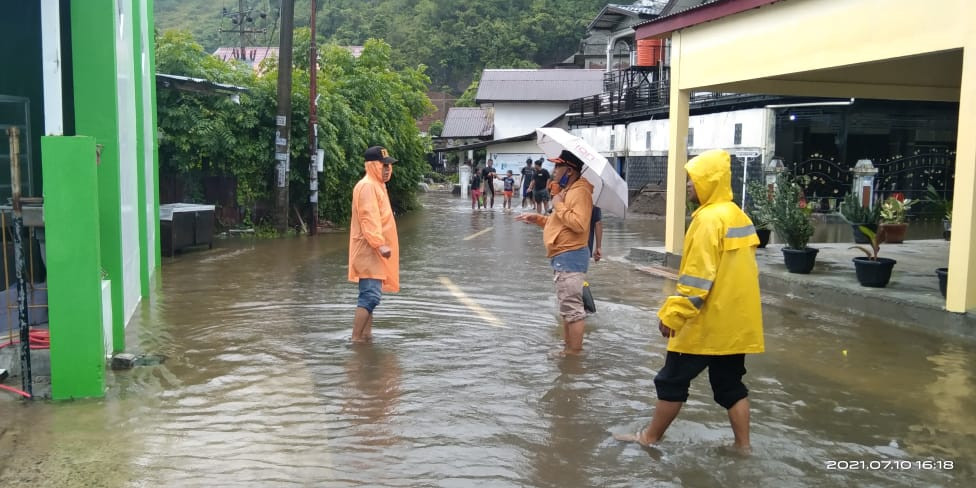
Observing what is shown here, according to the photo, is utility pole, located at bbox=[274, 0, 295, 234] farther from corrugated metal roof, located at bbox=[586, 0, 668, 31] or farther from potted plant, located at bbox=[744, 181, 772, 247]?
corrugated metal roof, located at bbox=[586, 0, 668, 31]

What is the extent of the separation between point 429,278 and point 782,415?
7.06 metres

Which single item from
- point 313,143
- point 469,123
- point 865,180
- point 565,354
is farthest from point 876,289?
point 469,123

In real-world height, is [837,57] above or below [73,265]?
above

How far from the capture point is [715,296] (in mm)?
4441

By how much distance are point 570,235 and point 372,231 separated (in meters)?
1.73

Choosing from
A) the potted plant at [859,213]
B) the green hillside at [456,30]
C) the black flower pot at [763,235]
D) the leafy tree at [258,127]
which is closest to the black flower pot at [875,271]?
the potted plant at [859,213]

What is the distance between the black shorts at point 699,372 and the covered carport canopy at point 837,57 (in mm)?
4695

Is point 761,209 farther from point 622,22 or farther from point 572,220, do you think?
point 622,22

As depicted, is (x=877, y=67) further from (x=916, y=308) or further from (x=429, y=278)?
(x=429, y=278)

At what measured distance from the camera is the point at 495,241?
57.4 feet

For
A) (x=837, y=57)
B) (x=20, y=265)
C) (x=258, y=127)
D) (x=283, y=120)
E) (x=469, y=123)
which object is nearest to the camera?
(x=20, y=265)

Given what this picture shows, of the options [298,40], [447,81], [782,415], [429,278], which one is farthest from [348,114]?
[447,81]

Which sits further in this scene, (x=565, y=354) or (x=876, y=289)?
(x=876, y=289)

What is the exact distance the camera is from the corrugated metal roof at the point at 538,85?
48.9 metres
